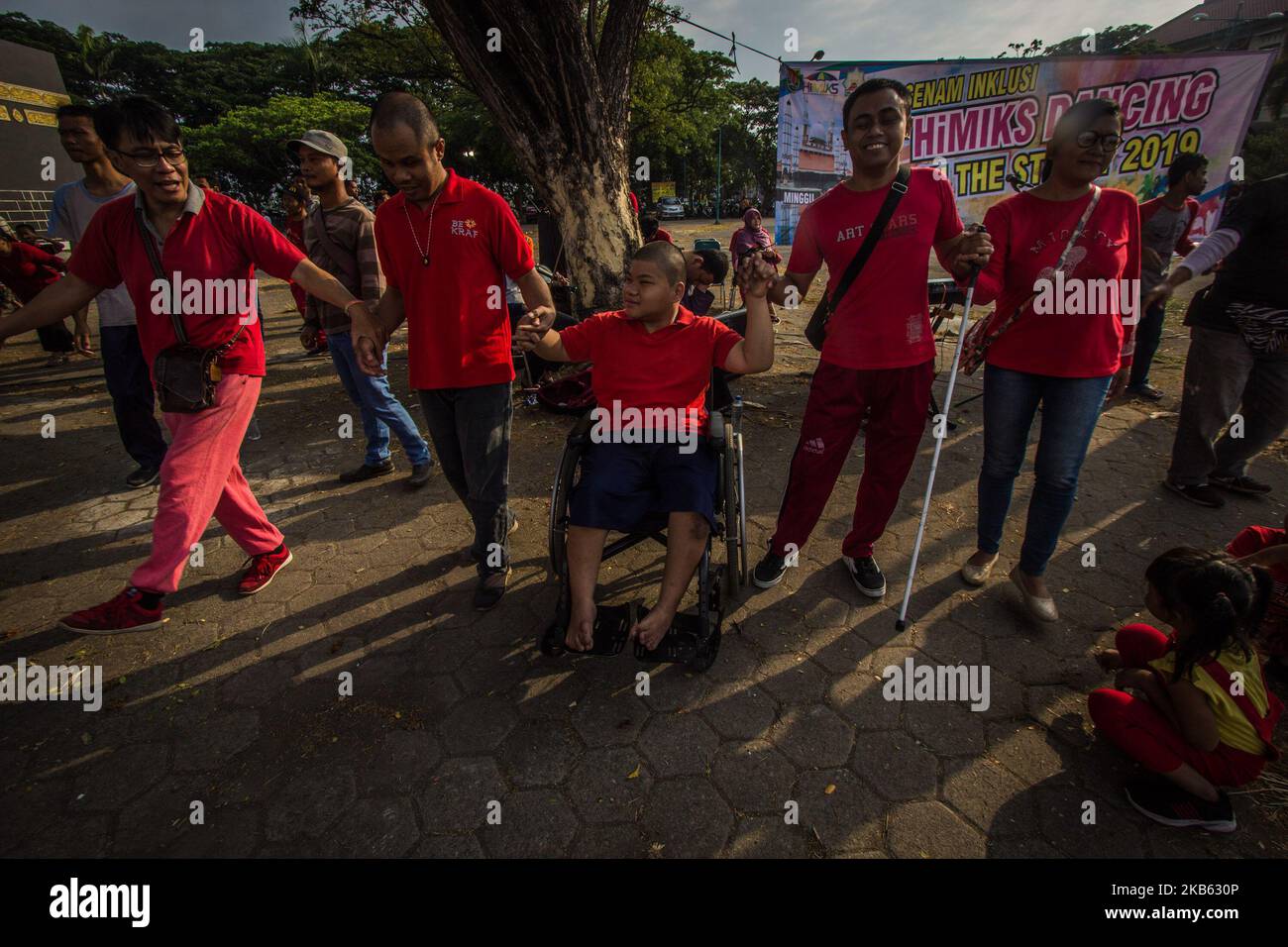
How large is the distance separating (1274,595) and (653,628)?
2.60 meters

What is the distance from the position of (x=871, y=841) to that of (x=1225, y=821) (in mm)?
1125

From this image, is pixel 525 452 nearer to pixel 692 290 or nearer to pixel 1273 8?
pixel 692 290

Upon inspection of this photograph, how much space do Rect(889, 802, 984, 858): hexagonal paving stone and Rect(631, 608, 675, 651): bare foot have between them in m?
1.03

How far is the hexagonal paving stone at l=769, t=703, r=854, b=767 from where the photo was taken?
2.14m

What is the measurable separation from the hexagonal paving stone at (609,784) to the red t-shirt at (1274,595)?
8.47ft

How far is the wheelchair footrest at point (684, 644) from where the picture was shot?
2.35 m

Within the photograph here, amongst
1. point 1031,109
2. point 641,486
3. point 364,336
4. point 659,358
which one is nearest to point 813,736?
point 641,486

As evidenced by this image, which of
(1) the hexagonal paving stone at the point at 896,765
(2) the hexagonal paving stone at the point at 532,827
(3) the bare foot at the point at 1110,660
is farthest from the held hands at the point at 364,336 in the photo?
(3) the bare foot at the point at 1110,660

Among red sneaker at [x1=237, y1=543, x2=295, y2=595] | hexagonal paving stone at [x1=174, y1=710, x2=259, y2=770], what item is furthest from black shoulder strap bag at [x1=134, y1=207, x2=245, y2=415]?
hexagonal paving stone at [x1=174, y1=710, x2=259, y2=770]

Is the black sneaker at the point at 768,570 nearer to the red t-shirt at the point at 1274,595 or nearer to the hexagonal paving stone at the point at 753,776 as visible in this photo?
the hexagonal paving stone at the point at 753,776
